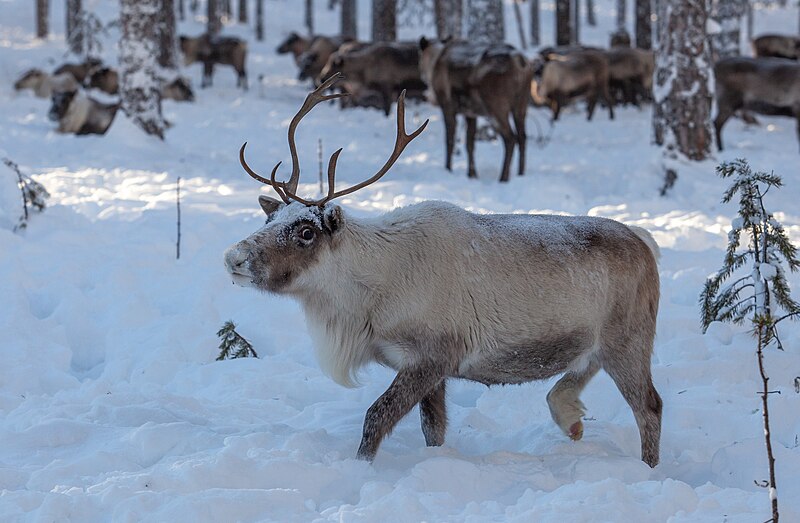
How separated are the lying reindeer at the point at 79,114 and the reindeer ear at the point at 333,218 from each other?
31.0 ft

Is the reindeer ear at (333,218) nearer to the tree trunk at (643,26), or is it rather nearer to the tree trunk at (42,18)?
the tree trunk at (643,26)

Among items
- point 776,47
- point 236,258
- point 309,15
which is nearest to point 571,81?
point 776,47

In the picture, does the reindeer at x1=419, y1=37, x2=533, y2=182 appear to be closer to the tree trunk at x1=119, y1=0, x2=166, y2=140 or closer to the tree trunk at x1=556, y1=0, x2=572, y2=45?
the tree trunk at x1=119, y1=0, x2=166, y2=140

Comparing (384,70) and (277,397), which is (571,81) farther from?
(277,397)

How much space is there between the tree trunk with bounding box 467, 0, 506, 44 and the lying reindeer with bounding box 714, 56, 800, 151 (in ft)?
9.57

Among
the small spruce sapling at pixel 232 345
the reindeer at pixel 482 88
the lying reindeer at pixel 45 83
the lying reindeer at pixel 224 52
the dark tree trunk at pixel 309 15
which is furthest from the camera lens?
the dark tree trunk at pixel 309 15

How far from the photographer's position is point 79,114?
42.0 feet

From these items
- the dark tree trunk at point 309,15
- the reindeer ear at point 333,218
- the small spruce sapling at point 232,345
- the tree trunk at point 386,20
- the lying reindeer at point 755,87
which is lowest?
the small spruce sapling at point 232,345

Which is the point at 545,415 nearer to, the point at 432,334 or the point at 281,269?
the point at 432,334

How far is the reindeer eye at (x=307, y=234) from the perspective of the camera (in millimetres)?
3930

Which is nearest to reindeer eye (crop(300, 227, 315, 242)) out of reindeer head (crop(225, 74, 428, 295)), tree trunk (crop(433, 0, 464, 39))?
reindeer head (crop(225, 74, 428, 295))

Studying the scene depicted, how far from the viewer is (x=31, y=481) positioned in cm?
348

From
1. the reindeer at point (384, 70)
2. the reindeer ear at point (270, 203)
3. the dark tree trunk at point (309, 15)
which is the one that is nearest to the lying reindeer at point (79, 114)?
the reindeer at point (384, 70)

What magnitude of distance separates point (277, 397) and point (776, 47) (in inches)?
681
